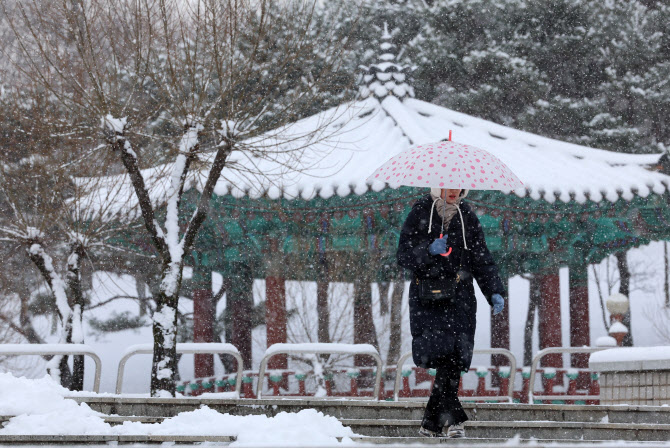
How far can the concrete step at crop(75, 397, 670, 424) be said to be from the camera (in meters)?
5.56

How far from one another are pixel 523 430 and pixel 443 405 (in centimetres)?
68

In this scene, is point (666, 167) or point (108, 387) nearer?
point (666, 167)

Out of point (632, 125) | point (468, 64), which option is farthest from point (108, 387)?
point (632, 125)

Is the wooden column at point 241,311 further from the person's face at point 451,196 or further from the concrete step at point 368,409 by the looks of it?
the person's face at point 451,196

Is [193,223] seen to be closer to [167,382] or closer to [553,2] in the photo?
[167,382]

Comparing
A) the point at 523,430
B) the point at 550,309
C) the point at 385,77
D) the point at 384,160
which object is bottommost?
the point at 523,430

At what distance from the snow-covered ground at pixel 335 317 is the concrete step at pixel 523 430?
5626mm

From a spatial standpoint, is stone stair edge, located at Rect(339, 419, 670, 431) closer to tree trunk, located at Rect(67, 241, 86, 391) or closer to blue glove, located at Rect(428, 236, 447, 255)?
blue glove, located at Rect(428, 236, 447, 255)

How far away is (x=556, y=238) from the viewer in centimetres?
1118

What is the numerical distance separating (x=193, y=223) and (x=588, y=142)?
13.0 metres

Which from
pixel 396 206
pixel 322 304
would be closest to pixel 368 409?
pixel 396 206

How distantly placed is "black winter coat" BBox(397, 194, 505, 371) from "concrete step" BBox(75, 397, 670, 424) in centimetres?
94

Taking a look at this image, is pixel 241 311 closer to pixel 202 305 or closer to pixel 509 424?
pixel 202 305

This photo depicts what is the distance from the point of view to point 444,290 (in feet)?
15.9
